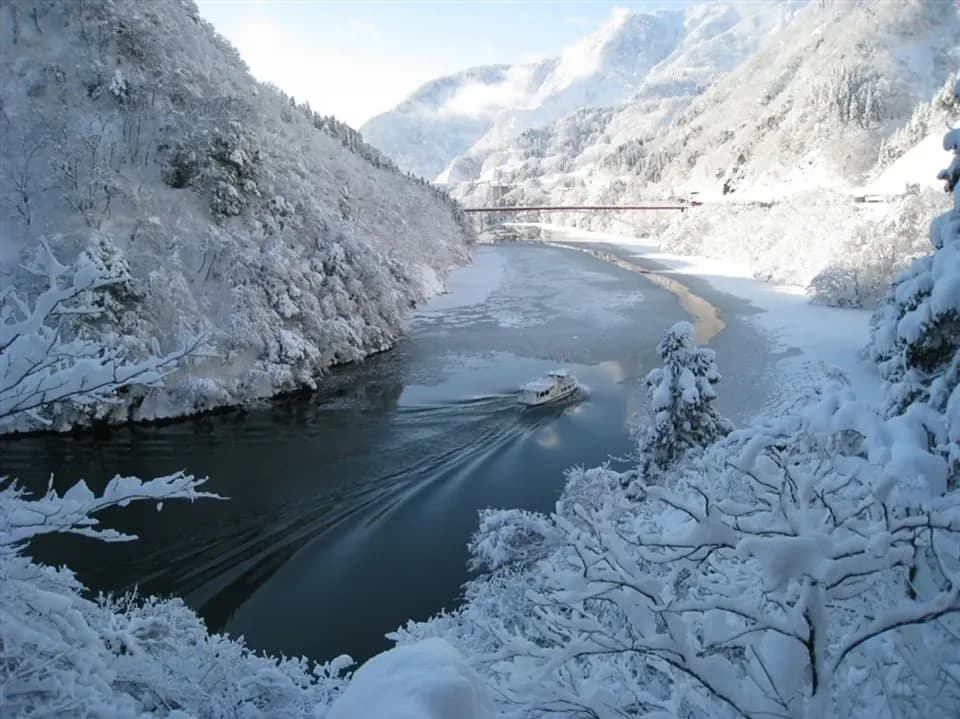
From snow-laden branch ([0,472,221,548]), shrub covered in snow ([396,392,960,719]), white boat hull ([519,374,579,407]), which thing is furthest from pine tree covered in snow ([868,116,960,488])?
white boat hull ([519,374,579,407])

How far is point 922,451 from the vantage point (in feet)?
17.3

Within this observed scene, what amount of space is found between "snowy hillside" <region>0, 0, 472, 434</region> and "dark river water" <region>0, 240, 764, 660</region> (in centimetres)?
301

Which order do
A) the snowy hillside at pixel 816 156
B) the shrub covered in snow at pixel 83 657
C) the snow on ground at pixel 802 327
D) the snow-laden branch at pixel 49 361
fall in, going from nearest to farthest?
the snow-laden branch at pixel 49 361
the shrub covered in snow at pixel 83 657
the snow on ground at pixel 802 327
the snowy hillside at pixel 816 156

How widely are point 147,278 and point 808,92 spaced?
464 ft

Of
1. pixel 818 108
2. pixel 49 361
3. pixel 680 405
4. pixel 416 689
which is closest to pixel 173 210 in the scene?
pixel 680 405

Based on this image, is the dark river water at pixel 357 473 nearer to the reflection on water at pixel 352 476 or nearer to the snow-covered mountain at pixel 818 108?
the reflection on water at pixel 352 476

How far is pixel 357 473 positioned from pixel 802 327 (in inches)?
1261

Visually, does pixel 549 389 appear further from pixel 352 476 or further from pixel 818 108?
pixel 818 108

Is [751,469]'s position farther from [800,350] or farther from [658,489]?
[800,350]

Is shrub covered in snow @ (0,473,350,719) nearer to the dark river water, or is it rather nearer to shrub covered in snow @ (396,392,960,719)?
shrub covered in snow @ (396,392,960,719)

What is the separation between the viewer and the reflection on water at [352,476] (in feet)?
52.7

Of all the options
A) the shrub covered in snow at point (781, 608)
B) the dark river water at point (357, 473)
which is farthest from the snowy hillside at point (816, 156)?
the shrub covered in snow at point (781, 608)

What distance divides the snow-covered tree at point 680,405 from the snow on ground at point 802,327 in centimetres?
544

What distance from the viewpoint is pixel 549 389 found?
28766mm
